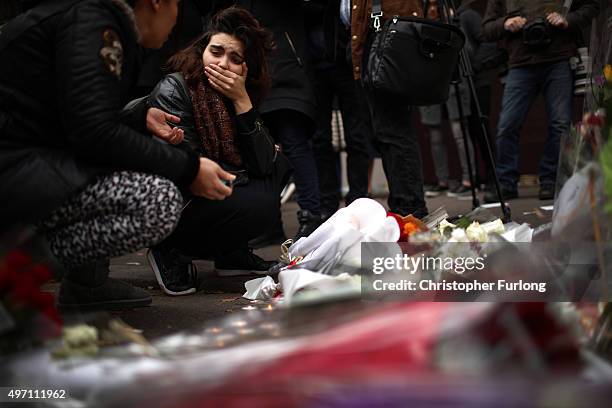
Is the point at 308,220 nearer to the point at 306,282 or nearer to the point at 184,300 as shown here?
the point at 184,300

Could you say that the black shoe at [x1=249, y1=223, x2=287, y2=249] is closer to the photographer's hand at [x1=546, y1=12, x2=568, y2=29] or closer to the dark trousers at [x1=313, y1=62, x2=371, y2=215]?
the dark trousers at [x1=313, y1=62, x2=371, y2=215]

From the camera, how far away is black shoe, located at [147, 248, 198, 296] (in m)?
3.59

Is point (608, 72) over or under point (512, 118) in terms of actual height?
over

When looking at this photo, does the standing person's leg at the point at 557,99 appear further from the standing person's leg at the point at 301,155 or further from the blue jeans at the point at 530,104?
the standing person's leg at the point at 301,155

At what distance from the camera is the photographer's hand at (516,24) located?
5.90 meters

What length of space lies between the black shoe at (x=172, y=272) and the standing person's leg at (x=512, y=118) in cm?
301

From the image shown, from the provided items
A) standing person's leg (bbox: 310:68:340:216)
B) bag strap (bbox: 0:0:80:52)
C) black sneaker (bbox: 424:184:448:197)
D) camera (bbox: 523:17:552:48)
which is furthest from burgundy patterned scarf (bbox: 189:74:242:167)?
black sneaker (bbox: 424:184:448:197)

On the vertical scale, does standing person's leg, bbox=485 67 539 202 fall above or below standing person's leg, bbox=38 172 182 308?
below

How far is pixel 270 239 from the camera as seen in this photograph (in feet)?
16.3

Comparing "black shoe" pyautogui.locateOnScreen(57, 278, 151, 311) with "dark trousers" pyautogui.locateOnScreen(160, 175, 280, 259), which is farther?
"dark trousers" pyautogui.locateOnScreen(160, 175, 280, 259)

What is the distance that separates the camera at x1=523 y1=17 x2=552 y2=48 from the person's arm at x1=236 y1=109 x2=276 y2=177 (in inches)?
108

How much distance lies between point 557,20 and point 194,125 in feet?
9.98

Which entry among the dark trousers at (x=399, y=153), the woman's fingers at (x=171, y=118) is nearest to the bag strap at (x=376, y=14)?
the dark trousers at (x=399, y=153)

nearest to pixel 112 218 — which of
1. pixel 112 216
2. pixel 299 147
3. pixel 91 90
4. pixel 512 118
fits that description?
pixel 112 216
